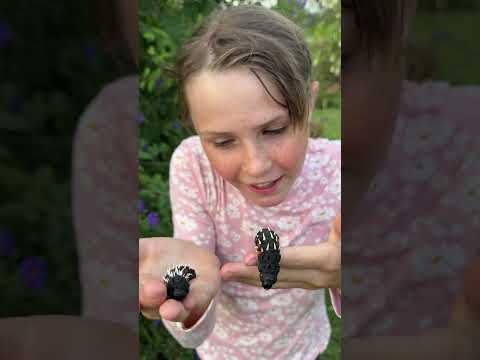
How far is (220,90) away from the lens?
102 cm

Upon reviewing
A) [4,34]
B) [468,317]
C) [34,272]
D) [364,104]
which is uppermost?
[4,34]

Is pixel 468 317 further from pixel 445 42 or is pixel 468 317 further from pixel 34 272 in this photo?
pixel 34 272

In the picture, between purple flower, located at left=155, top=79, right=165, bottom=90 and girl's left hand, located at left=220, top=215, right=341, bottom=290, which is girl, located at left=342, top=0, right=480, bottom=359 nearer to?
girl's left hand, located at left=220, top=215, right=341, bottom=290

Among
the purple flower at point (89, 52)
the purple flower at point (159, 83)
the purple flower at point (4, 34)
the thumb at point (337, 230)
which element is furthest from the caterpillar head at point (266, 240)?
the purple flower at point (4, 34)

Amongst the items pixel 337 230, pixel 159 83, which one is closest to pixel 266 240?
pixel 337 230

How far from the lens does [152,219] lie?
1.13m

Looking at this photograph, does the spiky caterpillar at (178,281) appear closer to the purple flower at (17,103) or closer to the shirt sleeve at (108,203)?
the shirt sleeve at (108,203)

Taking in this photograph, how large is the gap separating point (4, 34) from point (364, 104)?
0.69 metres

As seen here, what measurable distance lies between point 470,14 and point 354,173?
38 centimetres

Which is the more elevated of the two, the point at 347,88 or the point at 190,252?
the point at 347,88

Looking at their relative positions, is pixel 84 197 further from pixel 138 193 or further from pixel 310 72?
pixel 310 72


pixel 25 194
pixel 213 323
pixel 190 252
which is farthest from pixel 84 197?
pixel 213 323

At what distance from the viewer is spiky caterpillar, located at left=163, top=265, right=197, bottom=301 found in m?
1.07

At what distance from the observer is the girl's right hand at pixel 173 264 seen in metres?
1.07
